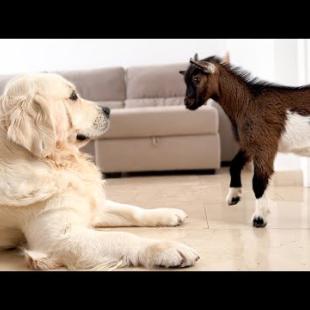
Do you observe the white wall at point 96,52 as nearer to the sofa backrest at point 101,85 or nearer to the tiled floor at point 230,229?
the sofa backrest at point 101,85

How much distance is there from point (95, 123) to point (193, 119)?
73.9 inches

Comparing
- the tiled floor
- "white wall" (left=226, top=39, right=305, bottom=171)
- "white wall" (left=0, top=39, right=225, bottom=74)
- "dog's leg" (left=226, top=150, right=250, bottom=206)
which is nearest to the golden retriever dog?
the tiled floor

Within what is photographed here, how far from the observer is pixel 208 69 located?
1661 mm

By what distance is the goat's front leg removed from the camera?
5.20 feet

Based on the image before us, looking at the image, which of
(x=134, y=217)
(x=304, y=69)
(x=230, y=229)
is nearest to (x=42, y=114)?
(x=134, y=217)

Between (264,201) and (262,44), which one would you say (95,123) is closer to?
(264,201)

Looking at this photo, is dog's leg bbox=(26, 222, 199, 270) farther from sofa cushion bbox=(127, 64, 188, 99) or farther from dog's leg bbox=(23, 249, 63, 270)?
sofa cushion bbox=(127, 64, 188, 99)

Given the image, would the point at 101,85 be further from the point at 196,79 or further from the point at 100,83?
the point at 196,79

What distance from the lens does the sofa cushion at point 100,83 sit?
172 inches

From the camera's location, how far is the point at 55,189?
1.30 m

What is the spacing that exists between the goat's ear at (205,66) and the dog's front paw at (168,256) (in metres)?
0.81

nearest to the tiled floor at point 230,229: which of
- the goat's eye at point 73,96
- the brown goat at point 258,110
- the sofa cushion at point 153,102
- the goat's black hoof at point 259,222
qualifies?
the goat's black hoof at point 259,222

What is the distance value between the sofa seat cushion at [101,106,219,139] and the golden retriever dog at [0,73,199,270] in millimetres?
1798

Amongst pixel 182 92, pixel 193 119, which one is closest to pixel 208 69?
pixel 193 119
